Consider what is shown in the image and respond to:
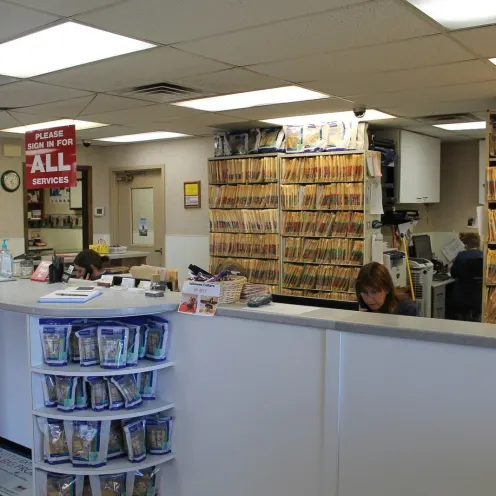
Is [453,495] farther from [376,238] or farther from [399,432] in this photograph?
[376,238]

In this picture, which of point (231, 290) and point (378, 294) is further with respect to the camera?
point (378, 294)

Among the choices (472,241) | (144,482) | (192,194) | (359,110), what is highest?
(359,110)

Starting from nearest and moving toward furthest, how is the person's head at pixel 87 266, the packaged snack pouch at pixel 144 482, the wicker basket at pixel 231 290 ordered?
the wicker basket at pixel 231 290 < the packaged snack pouch at pixel 144 482 < the person's head at pixel 87 266

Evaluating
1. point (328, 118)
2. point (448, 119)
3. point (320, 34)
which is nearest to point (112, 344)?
point (320, 34)

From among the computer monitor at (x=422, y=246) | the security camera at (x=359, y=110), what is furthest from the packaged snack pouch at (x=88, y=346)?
the computer monitor at (x=422, y=246)

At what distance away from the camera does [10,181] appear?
746 centimetres

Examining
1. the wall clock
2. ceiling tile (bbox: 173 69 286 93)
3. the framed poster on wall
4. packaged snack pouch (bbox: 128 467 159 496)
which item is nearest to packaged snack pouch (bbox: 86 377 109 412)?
packaged snack pouch (bbox: 128 467 159 496)

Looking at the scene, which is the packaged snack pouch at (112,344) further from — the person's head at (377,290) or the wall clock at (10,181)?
the wall clock at (10,181)

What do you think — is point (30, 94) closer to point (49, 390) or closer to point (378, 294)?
point (49, 390)

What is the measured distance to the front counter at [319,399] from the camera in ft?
6.78

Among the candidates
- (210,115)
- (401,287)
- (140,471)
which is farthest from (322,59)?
(401,287)

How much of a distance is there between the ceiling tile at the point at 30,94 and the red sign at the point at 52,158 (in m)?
0.32

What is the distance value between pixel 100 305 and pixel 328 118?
3699mm

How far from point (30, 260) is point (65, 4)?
2.03 meters
